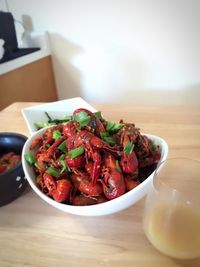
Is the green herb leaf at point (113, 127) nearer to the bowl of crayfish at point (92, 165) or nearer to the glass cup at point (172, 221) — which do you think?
the bowl of crayfish at point (92, 165)

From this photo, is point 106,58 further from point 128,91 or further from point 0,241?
point 0,241

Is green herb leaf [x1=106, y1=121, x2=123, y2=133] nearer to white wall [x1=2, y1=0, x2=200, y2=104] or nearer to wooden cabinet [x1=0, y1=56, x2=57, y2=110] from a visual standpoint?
wooden cabinet [x1=0, y1=56, x2=57, y2=110]

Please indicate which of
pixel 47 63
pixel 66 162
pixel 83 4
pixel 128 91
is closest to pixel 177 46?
pixel 128 91

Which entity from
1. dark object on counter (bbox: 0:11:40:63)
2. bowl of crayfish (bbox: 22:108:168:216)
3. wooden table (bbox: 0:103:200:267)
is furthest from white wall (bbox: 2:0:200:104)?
wooden table (bbox: 0:103:200:267)

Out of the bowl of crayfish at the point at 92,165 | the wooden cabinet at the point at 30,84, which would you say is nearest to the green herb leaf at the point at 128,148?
the bowl of crayfish at the point at 92,165

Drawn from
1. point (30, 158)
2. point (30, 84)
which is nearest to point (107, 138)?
point (30, 158)

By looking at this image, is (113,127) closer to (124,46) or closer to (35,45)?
(124,46)
